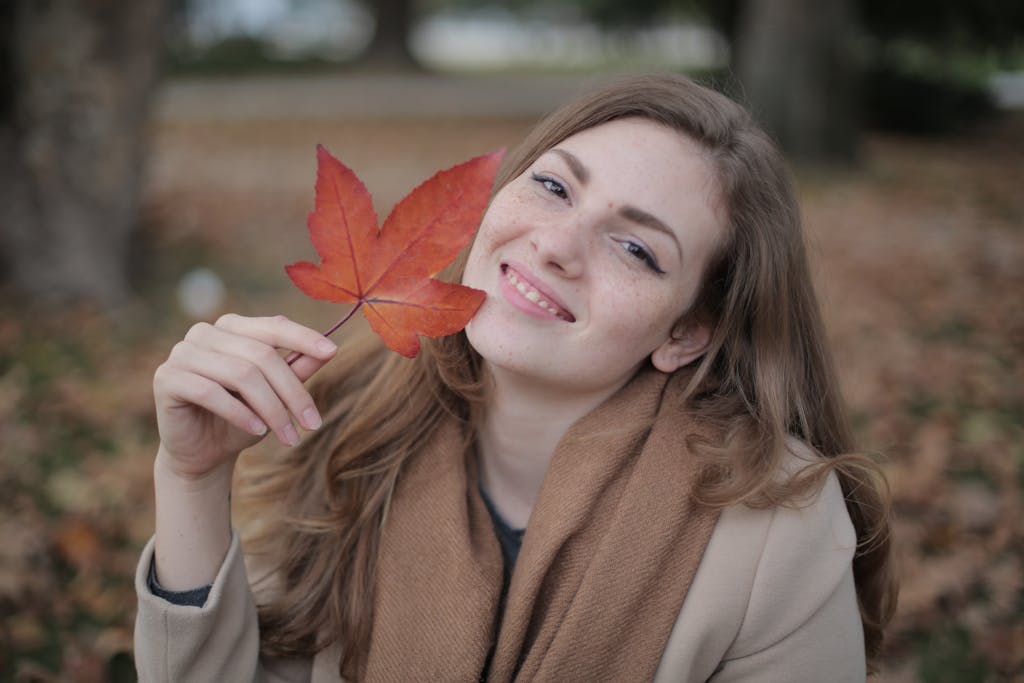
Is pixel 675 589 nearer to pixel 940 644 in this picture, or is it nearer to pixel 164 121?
pixel 940 644

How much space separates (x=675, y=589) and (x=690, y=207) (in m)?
0.66

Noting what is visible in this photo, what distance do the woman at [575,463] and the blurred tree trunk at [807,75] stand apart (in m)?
8.26

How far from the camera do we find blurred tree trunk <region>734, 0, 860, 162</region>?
939 centimetres

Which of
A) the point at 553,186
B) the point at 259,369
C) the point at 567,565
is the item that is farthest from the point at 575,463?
the point at 259,369

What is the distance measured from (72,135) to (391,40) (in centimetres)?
2034

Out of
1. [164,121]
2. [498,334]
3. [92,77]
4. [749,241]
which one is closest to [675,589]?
[498,334]

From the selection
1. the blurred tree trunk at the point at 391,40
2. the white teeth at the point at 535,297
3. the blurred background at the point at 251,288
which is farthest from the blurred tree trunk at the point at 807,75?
the blurred tree trunk at the point at 391,40

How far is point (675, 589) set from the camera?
1.50 m

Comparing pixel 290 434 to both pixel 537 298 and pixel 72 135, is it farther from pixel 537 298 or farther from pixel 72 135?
pixel 72 135

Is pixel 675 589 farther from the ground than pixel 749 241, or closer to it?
closer to it

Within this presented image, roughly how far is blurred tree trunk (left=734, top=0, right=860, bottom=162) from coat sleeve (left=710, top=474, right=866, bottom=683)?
8.52 m

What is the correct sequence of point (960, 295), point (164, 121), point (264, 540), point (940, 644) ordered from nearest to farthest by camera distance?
1. point (264, 540)
2. point (940, 644)
3. point (960, 295)
4. point (164, 121)

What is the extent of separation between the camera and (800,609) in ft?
4.87

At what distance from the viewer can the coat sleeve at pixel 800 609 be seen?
4.87 feet
